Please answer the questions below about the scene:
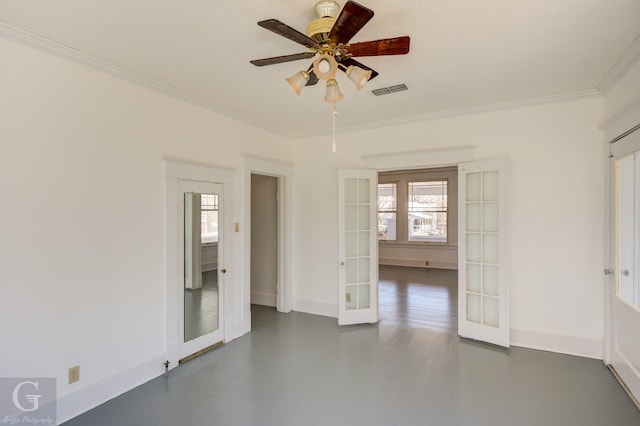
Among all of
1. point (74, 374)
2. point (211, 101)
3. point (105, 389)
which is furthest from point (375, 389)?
point (211, 101)

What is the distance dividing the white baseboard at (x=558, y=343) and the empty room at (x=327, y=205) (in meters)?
0.03

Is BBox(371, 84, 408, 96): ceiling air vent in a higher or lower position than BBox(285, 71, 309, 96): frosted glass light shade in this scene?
higher

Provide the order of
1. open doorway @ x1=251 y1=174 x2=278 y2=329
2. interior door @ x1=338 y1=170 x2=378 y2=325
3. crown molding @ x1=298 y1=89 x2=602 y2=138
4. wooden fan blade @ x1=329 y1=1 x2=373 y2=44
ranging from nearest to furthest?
wooden fan blade @ x1=329 y1=1 x2=373 y2=44 < crown molding @ x1=298 y1=89 x2=602 y2=138 < interior door @ x1=338 y1=170 x2=378 y2=325 < open doorway @ x1=251 y1=174 x2=278 y2=329

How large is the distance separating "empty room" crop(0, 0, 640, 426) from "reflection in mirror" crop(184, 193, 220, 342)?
26mm

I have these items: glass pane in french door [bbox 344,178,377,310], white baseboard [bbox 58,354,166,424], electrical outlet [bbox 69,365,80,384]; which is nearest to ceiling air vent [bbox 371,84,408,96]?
glass pane in french door [bbox 344,178,377,310]

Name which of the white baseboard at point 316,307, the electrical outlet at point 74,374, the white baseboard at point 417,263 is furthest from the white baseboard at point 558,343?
the white baseboard at point 417,263

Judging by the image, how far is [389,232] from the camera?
31.7ft

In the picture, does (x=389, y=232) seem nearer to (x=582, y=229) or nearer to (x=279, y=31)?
(x=582, y=229)

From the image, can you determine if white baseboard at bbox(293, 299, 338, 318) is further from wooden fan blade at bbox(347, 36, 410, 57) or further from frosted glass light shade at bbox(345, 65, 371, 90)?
wooden fan blade at bbox(347, 36, 410, 57)

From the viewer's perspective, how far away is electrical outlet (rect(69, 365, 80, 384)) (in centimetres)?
254

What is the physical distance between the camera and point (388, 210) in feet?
31.7

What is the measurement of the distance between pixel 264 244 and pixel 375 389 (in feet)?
10.3

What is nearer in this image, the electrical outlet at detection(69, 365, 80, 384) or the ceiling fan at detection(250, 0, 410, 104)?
the ceiling fan at detection(250, 0, 410, 104)

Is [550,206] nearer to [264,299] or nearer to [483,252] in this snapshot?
[483,252]
